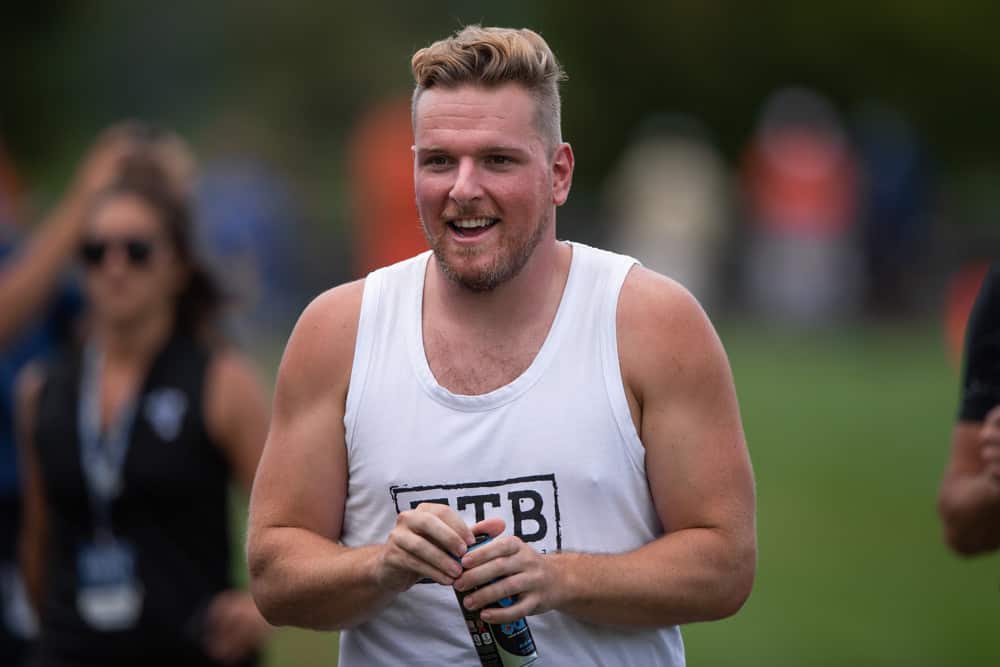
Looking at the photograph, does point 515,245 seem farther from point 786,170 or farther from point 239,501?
point 786,170

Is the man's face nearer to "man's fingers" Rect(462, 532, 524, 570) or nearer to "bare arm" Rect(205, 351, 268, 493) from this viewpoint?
"man's fingers" Rect(462, 532, 524, 570)

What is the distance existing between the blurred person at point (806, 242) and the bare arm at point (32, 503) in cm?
1952

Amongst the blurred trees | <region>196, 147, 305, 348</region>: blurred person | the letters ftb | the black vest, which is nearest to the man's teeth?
the letters ftb

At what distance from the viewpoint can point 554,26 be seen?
38156mm

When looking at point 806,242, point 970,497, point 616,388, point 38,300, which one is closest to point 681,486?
point 616,388

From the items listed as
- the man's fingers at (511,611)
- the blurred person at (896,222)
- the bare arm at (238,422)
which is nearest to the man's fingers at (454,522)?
the man's fingers at (511,611)

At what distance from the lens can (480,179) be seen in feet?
13.5

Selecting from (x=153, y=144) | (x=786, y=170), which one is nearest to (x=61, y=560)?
(x=153, y=144)

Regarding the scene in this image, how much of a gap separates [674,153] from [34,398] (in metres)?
23.6

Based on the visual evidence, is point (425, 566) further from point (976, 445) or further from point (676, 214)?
point (676, 214)

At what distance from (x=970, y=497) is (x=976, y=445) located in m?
0.16

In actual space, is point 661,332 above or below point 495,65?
below

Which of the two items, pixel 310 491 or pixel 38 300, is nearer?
pixel 310 491

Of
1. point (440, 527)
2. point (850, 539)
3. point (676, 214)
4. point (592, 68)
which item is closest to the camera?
point (440, 527)
